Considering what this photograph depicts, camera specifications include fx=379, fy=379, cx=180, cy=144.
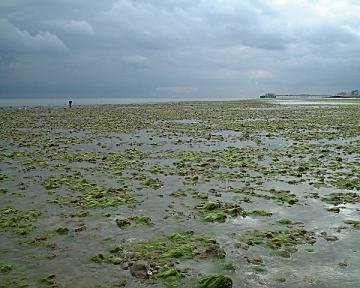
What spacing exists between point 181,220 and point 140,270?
3.15 metres

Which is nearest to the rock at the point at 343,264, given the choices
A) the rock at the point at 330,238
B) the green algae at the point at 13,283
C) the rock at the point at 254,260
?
the rock at the point at 330,238

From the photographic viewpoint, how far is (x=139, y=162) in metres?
18.8

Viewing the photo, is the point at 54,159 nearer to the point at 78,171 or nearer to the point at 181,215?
the point at 78,171

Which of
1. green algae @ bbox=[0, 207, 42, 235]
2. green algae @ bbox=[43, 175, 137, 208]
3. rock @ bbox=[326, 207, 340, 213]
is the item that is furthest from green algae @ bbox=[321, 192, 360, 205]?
green algae @ bbox=[0, 207, 42, 235]

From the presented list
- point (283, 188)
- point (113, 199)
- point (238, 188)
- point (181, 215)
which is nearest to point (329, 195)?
point (283, 188)

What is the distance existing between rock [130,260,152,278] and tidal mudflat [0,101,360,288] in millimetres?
20

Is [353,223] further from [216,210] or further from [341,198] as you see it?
[216,210]

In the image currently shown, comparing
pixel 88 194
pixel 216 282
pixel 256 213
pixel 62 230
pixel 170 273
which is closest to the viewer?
pixel 216 282

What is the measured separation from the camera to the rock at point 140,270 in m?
7.14

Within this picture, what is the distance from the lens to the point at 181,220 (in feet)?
33.9

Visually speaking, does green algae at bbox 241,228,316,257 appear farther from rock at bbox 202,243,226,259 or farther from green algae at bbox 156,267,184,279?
green algae at bbox 156,267,184,279

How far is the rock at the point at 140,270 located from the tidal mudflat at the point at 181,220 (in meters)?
0.02

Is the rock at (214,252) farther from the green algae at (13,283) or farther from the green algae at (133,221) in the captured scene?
the green algae at (13,283)

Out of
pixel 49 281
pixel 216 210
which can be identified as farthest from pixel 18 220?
pixel 216 210
